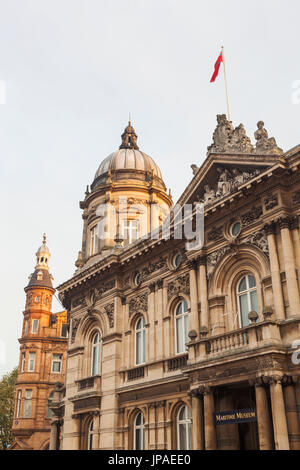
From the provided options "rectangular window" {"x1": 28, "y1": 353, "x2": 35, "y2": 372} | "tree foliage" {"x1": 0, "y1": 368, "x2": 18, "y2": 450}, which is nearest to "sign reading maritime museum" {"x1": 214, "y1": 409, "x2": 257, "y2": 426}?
"rectangular window" {"x1": 28, "y1": 353, "x2": 35, "y2": 372}

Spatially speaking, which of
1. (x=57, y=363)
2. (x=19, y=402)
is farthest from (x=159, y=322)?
(x=19, y=402)

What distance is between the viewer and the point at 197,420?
19.9 m

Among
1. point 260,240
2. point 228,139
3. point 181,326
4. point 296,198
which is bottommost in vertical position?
point 181,326

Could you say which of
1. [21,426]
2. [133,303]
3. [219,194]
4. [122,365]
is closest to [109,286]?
[133,303]

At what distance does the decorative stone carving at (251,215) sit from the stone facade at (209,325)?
5cm

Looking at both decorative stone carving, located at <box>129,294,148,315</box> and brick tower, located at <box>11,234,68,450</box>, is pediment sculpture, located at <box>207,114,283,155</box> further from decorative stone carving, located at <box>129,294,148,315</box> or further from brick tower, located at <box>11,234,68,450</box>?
brick tower, located at <box>11,234,68,450</box>

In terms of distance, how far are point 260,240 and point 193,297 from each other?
13.9 ft

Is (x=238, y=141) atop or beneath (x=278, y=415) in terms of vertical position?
atop

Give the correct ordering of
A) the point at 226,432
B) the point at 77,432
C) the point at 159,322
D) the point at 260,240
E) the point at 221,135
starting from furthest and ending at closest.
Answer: the point at 77,432 → the point at 159,322 → the point at 221,135 → the point at 260,240 → the point at 226,432

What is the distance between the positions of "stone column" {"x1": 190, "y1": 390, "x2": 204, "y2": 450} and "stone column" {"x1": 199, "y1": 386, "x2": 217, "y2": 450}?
415 millimetres

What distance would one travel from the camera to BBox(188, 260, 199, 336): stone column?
73.7ft

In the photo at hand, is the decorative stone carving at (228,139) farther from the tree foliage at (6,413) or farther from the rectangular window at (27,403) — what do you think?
the tree foliage at (6,413)

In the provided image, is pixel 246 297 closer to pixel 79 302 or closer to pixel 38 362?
pixel 79 302

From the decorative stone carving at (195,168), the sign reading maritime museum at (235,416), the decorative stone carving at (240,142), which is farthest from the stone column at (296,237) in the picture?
the decorative stone carving at (195,168)
